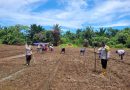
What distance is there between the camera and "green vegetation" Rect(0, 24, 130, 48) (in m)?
95.0

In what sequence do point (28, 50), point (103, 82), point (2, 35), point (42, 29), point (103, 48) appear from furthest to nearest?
1. point (42, 29)
2. point (2, 35)
3. point (28, 50)
4. point (103, 48)
5. point (103, 82)

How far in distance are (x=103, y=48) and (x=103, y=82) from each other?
353 cm

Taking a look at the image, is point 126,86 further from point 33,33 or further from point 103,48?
point 33,33

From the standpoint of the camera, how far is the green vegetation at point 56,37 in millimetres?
94975

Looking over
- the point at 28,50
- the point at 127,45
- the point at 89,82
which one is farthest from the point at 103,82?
the point at 127,45

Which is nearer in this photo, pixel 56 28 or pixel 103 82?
pixel 103 82

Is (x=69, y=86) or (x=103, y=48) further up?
(x=103, y=48)

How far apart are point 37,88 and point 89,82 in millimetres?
3028

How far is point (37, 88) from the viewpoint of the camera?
42.2 ft

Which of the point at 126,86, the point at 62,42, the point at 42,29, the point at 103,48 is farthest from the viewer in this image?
the point at 42,29

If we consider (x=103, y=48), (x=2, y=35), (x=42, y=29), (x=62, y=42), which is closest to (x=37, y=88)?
(x=103, y=48)

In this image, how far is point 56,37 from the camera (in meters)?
105

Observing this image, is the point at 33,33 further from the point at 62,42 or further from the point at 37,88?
the point at 37,88

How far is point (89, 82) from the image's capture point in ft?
48.7
